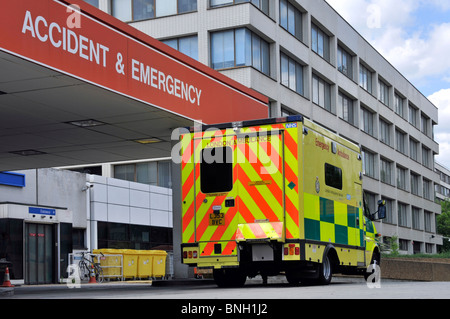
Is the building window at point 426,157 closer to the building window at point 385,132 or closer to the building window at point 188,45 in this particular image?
the building window at point 385,132

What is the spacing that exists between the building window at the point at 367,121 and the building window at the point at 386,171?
3.47 meters

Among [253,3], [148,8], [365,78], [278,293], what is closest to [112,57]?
[278,293]

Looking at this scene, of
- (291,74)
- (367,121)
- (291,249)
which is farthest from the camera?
(367,121)

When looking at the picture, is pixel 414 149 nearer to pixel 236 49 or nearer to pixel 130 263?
pixel 236 49

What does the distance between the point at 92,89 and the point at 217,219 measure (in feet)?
11.2

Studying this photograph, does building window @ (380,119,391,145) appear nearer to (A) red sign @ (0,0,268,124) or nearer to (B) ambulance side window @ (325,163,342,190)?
(A) red sign @ (0,0,268,124)

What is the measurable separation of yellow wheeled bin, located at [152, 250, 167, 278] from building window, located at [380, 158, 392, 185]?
28428 millimetres

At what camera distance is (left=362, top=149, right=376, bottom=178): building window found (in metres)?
55.3

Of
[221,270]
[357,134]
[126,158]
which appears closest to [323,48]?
[357,134]

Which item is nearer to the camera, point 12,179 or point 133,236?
point 12,179

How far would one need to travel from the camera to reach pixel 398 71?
6544 centimetres

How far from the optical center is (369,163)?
56.4 m

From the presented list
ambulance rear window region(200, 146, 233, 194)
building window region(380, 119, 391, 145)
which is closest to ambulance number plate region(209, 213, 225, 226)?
ambulance rear window region(200, 146, 233, 194)

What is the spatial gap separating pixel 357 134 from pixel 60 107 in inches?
1568
